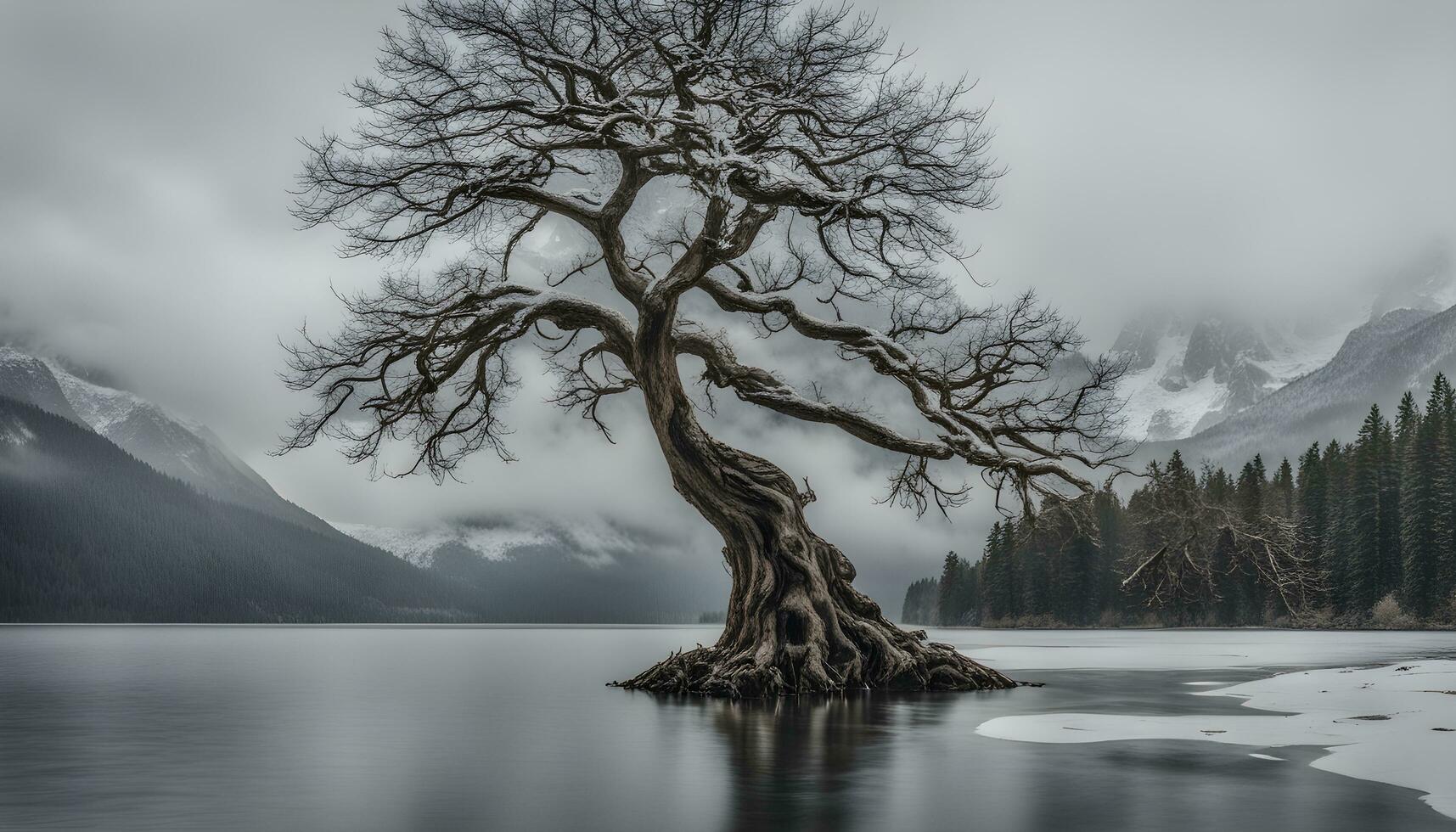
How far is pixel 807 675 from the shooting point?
21438 millimetres

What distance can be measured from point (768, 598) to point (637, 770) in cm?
999

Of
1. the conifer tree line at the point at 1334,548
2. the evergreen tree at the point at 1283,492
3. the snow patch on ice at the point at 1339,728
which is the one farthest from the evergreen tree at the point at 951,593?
the snow patch on ice at the point at 1339,728

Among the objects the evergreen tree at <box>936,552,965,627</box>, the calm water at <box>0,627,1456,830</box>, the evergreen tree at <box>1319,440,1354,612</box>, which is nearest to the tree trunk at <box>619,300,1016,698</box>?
the calm water at <box>0,627,1456,830</box>

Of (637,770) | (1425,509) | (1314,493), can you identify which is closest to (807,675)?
(637,770)

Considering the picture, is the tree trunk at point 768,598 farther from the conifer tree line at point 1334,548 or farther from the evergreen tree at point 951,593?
the evergreen tree at point 951,593

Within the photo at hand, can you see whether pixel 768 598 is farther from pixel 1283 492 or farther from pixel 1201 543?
pixel 1283 492

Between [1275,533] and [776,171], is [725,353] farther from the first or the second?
[1275,533]

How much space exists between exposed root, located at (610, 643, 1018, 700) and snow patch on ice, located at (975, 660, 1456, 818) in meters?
4.74

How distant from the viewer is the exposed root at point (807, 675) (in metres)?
21.1

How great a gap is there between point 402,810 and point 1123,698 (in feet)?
52.5

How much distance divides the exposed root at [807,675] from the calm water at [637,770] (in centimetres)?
97

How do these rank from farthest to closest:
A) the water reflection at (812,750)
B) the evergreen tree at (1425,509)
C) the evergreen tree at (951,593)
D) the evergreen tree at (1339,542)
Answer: the evergreen tree at (951,593)
the evergreen tree at (1339,542)
the evergreen tree at (1425,509)
the water reflection at (812,750)

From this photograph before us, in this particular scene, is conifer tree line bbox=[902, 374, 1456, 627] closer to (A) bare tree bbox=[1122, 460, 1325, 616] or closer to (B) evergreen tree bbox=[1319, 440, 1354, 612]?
(B) evergreen tree bbox=[1319, 440, 1354, 612]

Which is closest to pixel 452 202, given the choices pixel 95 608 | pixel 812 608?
pixel 812 608
